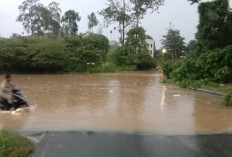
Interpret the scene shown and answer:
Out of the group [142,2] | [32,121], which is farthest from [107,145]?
[142,2]

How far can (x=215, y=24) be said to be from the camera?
23844mm

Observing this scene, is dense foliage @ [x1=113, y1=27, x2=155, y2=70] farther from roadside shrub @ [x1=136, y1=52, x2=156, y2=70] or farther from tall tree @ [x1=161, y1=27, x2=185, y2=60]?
tall tree @ [x1=161, y1=27, x2=185, y2=60]

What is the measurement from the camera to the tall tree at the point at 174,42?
253 feet

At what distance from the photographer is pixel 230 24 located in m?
23.6

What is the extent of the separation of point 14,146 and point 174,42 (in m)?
72.8

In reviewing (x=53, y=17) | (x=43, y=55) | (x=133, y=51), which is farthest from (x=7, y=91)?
(x=53, y=17)

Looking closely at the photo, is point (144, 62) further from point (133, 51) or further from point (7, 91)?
point (7, 91)

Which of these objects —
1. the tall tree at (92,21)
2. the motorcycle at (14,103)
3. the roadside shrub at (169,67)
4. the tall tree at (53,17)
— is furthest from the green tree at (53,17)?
the motorcycle at (14,103)

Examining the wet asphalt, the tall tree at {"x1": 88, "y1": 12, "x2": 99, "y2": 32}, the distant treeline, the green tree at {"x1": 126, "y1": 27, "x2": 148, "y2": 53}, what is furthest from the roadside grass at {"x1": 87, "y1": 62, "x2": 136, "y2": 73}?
the tall tree at {"x1": 88, "y1": 12, "x2": 99, "y2": 32}

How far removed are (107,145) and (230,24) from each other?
18.1 metres

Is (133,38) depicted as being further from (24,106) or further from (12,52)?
(24,106)

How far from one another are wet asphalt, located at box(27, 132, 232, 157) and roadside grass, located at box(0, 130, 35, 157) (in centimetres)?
20

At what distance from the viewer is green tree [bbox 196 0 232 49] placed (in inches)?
932

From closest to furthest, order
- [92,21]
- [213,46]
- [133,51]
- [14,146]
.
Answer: [14,146] → [213,46] → [133,51] → [92,21]
